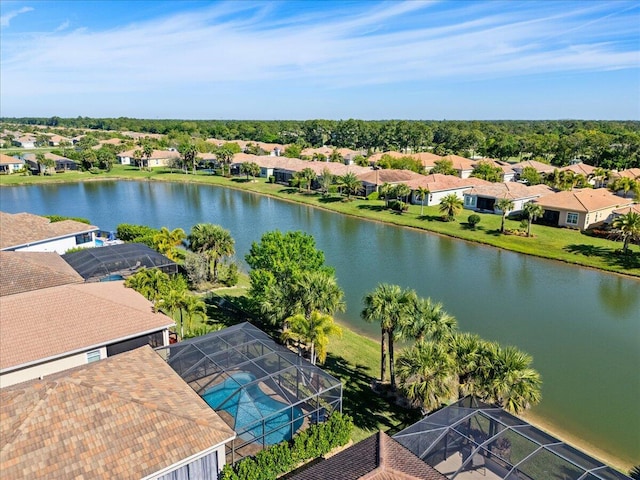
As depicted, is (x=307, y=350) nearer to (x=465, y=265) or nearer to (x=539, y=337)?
(x=539, y=337)

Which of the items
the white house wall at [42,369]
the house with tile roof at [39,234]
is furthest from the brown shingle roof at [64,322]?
the house with tile roof at [39,234]

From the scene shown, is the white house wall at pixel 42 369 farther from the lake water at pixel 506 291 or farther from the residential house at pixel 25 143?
the residential house at pixel 25 143

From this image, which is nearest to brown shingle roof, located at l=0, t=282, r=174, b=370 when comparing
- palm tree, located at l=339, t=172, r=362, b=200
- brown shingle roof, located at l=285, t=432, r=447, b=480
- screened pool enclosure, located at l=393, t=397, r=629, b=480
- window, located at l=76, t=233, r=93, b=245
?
brown shingle roof, located at l=285, t=432, r=447, b=480

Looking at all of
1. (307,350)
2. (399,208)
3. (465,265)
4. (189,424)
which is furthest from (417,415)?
(399,208)

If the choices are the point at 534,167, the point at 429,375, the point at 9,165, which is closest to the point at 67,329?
the point at 429,375

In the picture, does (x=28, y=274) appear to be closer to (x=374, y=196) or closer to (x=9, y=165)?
(x=374, y=196)
